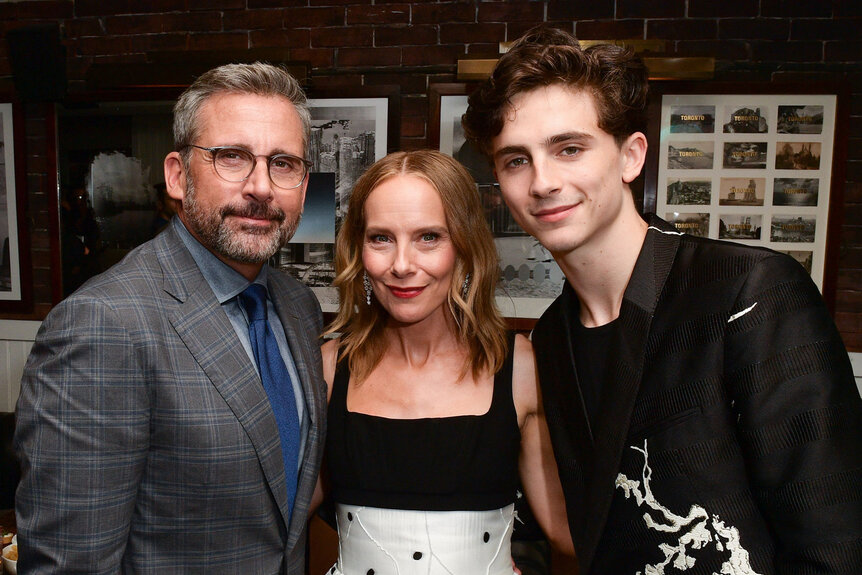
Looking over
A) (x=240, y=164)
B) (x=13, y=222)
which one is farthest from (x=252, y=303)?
(x=13, y=222)

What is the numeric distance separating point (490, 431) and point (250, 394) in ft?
2.28

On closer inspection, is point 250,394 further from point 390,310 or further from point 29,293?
point 29,293

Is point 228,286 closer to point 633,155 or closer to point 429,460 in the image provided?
point 429,460

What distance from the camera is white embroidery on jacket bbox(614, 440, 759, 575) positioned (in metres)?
1.04

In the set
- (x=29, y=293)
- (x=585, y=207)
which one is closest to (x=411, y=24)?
(x=585, y=207)

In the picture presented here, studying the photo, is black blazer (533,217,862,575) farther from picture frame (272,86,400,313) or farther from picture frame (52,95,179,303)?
picture frame (52,95,179,303)

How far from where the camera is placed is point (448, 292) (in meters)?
1.72

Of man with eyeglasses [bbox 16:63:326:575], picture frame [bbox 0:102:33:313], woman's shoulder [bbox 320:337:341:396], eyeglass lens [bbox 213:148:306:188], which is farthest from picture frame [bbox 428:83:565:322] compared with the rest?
picture frame [bbox 0:102:33:313]

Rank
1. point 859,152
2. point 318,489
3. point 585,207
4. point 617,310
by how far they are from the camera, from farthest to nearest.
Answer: point 859,152 < point 318,489 < point 617,310 < point 585,207

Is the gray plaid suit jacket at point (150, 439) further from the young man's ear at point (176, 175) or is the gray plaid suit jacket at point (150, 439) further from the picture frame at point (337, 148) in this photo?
the picture frame at point (337, 148)

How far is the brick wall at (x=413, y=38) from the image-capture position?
267cm

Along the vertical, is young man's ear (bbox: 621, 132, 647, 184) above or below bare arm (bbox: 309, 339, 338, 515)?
above

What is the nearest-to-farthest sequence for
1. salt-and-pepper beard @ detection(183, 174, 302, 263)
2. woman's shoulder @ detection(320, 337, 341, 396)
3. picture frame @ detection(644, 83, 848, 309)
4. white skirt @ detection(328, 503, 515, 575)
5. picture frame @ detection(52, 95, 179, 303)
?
salt-and-pepper beard @ detection(183, 174, 302, 263) < white skirt @ detection(328, 503, 515, 575) < woman's shoulder @ detection(320, 337, 341, 396) < picture frame @ detection(644, 83, 848, 309) < picture frame @ detection(52, 95, 179, 303)

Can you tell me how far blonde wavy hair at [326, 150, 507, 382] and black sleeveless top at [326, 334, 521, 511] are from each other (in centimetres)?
16
